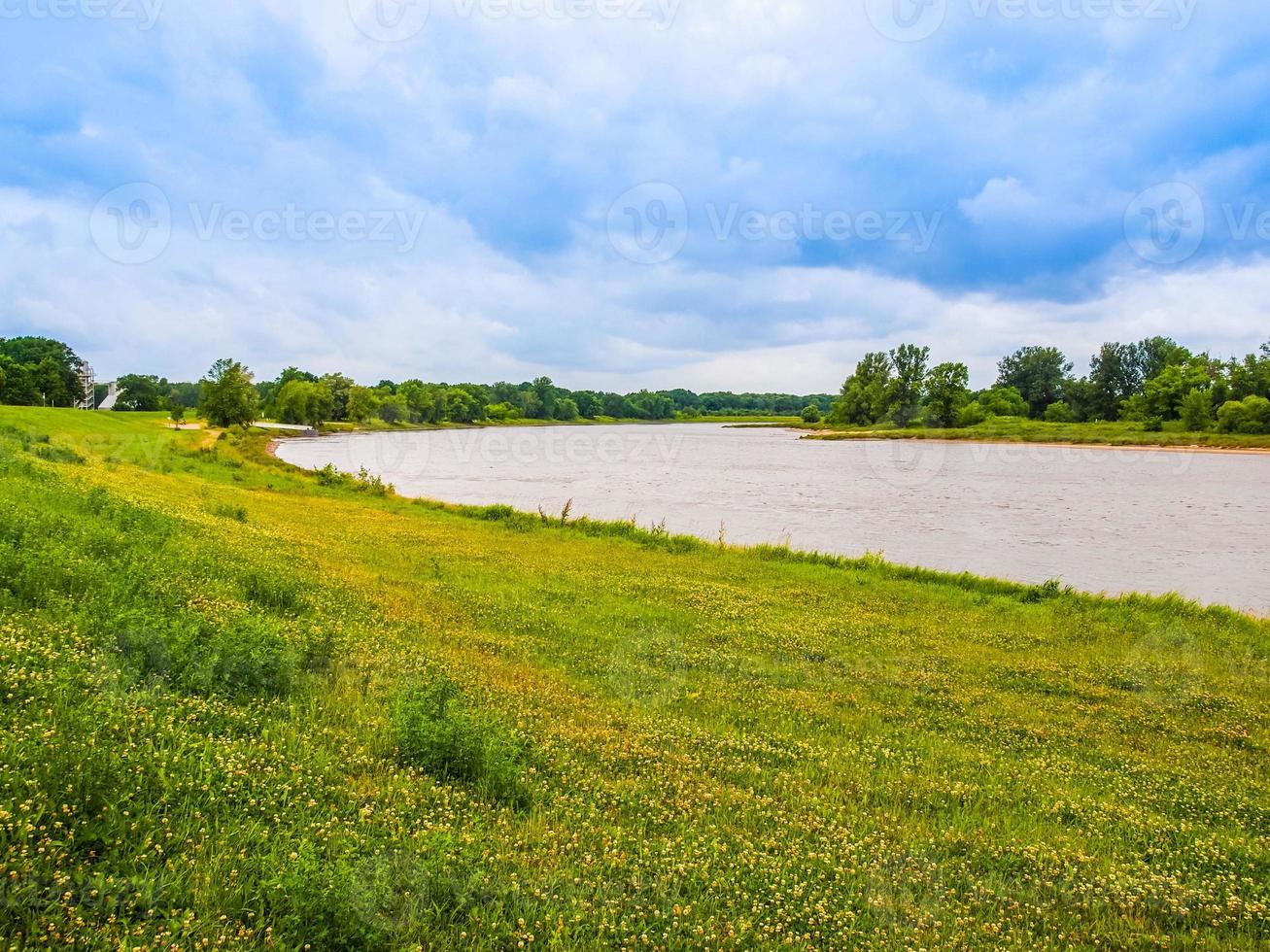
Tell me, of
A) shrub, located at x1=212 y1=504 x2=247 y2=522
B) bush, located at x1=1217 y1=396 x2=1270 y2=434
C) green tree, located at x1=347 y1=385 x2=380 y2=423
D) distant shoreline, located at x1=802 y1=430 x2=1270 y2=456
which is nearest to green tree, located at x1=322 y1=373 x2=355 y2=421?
green tree, located at x1=347 y1=385 x2=380 y2=423

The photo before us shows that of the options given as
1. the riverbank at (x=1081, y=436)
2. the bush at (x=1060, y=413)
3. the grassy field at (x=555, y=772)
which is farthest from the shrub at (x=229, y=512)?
the bush at (x=1060, y=413)

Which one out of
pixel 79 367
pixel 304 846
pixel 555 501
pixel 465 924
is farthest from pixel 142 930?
pixel 79 367

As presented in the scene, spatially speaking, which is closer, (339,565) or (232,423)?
(339,565)

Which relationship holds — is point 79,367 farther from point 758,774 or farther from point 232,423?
point 758,774

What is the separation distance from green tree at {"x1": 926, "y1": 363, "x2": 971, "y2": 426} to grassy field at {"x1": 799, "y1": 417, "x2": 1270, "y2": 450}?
7.06 m

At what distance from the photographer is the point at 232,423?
347 feet

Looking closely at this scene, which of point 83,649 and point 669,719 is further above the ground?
point 83,649

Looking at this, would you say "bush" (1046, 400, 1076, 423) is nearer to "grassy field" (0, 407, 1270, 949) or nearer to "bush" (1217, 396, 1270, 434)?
"bush" (1217, 396, 1270, 434)

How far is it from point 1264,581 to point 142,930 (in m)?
32.3

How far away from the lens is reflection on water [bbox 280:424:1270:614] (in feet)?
86.6

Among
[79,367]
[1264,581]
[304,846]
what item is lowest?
[1264,581]

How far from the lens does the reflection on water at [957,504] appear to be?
1040 inches

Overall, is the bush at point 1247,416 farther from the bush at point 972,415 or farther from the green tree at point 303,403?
the green tree at point 303,403

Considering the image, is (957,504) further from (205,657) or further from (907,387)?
(907,387)
